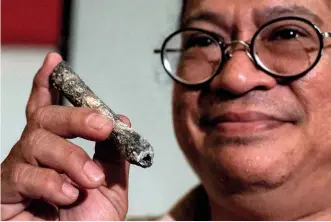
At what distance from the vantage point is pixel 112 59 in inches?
56.6

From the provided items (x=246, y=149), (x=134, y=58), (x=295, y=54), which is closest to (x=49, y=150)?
(x=246, y=149)

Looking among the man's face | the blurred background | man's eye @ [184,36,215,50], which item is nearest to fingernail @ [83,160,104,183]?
the man's face

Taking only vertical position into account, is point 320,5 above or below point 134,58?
above

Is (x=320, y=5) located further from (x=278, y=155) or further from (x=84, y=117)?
(x=84, y=117)

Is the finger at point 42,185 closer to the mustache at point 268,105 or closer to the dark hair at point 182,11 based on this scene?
the mustache at point 268,105

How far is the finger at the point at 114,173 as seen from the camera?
85 cm

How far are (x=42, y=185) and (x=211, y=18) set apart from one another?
41 centimetres

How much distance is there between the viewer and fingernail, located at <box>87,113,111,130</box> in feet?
2.48

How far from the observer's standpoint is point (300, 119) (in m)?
0.87

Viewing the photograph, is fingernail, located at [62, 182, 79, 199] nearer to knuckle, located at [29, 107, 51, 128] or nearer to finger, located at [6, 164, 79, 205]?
finger, located at [6, 164, 79, 205]

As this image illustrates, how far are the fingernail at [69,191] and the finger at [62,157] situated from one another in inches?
0.9

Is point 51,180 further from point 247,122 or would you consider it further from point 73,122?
point 247,122

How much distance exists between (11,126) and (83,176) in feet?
1.91

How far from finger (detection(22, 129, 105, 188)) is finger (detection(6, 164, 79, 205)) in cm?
1
